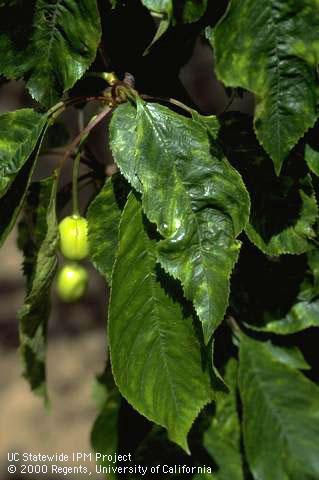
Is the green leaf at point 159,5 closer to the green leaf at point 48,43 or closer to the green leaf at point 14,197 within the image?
the green leaf at point 48,43

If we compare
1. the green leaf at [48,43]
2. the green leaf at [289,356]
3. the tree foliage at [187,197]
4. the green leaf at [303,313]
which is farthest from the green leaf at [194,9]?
the green leaf at [289,356]

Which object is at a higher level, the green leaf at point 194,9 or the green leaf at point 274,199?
the green leaf at point 194,9

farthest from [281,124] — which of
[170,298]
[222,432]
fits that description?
[222,432]

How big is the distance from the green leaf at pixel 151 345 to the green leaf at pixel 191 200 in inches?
2.2

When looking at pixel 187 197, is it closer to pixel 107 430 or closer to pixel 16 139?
pixel 16 139

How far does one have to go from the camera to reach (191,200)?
0.88m

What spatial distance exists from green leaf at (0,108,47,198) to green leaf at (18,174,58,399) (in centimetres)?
8

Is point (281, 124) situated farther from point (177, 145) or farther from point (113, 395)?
point (113, 395)

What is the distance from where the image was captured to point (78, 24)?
923mm

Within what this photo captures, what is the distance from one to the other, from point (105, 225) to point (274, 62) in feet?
1.02

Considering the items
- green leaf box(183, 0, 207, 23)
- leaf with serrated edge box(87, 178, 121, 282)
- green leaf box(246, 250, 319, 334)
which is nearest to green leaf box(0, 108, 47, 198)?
leaf with serrated edge box(87, 178, 121, 282)

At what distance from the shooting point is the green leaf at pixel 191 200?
86 centimetres

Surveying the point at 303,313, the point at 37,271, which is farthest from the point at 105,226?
the point at 303,313

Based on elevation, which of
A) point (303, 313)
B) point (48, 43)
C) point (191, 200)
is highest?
point (48, 43)
